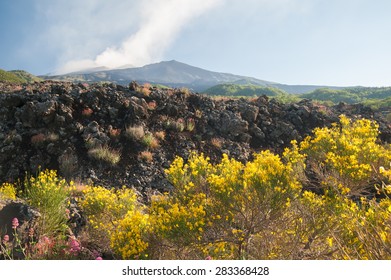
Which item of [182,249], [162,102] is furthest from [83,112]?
[182,249]

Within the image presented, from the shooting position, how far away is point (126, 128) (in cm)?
1241

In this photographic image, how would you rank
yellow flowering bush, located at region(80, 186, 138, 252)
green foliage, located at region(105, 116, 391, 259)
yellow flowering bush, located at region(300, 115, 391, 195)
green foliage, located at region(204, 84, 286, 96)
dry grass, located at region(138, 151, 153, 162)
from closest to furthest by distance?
1. green foliage, located at region(105, 116, 391, 259)
2. yellow flowering bush, located at region(300, 115, 391, 195)
3. yellow flowering bush, located at region(80, 186, 138, 252)
4. dry grass, located at region(138, 151, 153, 162)
5. green foliage, located at region(204, 84, 286, 96)

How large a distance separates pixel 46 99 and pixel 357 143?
38.6 ft

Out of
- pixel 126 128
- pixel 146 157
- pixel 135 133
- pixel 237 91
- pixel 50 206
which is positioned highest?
pixel 237 91

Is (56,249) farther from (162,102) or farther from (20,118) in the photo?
(162,102)

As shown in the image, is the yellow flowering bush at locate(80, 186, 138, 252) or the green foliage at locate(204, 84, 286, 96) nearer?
the yellow flowering bush at locate(80, 186, 138, 252)

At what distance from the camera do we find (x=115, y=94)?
14.1 meters

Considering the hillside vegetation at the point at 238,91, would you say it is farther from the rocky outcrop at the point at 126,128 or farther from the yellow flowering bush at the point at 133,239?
the yellow flowering bush at the point at 133,239

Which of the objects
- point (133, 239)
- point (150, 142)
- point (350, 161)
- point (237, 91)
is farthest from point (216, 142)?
point (237, 91)

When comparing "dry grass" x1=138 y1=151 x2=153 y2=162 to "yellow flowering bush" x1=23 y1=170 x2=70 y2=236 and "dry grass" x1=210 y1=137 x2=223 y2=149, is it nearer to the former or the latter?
"dry grass" x1=210 y1=137 x2=223 y2=149

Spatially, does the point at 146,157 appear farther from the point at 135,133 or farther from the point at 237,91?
the point at 237,91

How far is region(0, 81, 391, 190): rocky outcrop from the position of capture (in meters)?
10.6

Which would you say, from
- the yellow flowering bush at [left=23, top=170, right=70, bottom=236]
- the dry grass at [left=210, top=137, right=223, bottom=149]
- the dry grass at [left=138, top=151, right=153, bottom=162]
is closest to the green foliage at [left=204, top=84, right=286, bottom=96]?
the dry grass at [left=210, top=137, right=223, bottom=149]

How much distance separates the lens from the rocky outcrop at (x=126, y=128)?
34.7 feet
